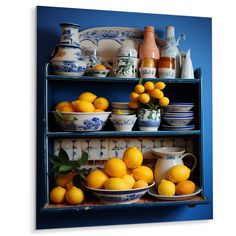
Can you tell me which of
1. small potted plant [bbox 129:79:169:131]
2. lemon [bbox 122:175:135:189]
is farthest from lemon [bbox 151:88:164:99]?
lemon [bbox 122:175:135:189]

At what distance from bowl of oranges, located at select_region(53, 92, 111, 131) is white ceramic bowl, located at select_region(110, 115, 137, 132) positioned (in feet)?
0.13

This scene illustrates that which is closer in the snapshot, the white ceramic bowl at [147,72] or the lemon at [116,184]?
the lemon at [116,184]

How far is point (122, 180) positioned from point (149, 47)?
1.88 feet

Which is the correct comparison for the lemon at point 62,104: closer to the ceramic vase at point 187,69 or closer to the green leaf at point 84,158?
the green leaf at point 84,158

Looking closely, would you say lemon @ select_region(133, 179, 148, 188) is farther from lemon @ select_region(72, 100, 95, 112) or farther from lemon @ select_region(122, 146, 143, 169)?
lemon @ select_region(72, 100, 95, 112)

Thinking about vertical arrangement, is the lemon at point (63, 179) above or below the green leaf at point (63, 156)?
below

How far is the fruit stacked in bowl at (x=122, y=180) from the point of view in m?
1.21

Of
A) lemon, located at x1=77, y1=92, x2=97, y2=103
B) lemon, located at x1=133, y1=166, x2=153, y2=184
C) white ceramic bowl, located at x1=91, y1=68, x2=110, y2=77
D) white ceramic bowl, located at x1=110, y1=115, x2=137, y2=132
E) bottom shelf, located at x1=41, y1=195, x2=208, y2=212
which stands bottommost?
bottom shelf, located at x1=41, y1=195, x2=208, y2=212

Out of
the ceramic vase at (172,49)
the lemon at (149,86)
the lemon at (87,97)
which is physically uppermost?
the ceramic vase at (172,49)

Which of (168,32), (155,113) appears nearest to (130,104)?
(155,113)

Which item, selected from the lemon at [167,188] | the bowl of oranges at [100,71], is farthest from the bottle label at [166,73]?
the lemon at [167,188]

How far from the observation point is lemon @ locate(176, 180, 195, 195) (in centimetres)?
128

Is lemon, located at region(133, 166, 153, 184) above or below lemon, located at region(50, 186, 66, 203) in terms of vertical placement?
above

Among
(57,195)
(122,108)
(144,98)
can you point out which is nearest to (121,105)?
(122,108)
